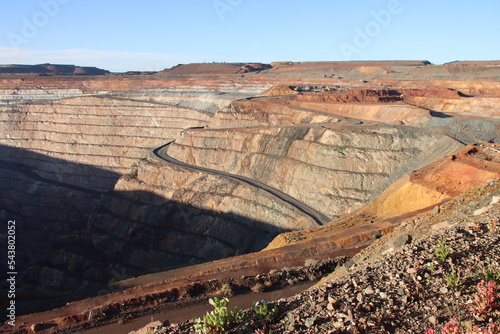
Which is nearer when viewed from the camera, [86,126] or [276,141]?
[276,141]

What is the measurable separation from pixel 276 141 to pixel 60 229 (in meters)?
30.9

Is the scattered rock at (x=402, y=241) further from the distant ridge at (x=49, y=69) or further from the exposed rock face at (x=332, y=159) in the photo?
the distant ridge at (x=49, y=69)

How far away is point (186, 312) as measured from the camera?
45.4 ft

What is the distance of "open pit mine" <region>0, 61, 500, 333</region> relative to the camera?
65.6 ft

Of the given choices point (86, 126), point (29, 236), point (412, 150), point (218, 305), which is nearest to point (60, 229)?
point (29, 236)

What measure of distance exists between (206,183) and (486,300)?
37.8 metres

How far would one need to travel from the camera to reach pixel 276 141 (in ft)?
148

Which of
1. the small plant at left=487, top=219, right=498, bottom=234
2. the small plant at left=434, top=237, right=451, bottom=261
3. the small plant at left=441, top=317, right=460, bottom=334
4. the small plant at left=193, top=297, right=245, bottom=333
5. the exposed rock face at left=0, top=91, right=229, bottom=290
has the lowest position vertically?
the exposed rock face at left=0, top=91, right=229, bottom=290

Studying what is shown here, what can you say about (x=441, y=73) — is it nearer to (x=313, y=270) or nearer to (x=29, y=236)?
(x=29, y=236)

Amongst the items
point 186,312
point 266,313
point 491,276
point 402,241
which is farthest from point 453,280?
point 186,312

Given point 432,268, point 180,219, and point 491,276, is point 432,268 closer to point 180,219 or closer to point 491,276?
point 491,276

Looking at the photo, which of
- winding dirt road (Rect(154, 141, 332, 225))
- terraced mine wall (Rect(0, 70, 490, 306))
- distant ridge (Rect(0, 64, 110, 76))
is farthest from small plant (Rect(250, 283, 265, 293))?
distant ridge (Rect(0, 64, 110, 76))

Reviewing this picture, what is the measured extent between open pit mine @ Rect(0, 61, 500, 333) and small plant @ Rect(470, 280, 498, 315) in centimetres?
884

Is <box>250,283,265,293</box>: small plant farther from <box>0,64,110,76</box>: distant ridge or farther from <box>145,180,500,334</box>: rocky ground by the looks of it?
<box>0,64,110,76</box>: distant ridge
